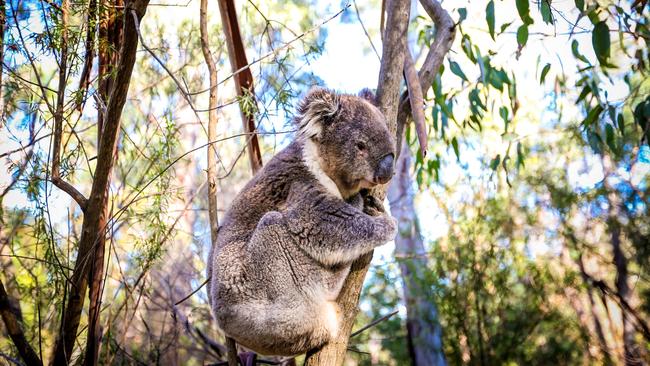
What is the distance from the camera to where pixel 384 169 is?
2.56 metres

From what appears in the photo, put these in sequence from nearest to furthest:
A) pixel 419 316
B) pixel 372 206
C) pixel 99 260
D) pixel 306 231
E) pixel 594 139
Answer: pixel 306 231, pixel 372 206, pixel 99 260, pixel 594 139, pixel 419 316

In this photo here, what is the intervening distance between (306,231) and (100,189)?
95cm

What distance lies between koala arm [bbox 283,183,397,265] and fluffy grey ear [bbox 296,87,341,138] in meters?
0.26

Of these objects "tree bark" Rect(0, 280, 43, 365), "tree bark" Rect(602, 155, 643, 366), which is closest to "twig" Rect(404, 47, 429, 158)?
"tree bark" Rect(0, 280, 43, 365)

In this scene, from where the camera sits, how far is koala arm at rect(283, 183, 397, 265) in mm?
2562

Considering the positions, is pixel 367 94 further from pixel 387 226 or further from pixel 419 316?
pixel 419 316

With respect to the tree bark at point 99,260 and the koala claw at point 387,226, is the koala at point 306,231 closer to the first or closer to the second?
the koala claw at point 387,226

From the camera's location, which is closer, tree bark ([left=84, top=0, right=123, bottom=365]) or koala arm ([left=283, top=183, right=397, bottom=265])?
koala arm ([left=283, top=183, right=397, bottom=265])

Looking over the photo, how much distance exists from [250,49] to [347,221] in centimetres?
392

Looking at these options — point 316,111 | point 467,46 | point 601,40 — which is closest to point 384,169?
point 316,111

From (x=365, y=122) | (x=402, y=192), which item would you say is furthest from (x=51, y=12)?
(x=402, y=192)

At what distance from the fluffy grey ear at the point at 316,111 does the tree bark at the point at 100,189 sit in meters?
0.77

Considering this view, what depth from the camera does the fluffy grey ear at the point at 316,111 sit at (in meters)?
2.71

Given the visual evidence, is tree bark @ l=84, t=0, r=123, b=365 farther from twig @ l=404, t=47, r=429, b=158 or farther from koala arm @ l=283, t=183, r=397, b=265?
twig @ l=404, t=47, r=429, b=158
